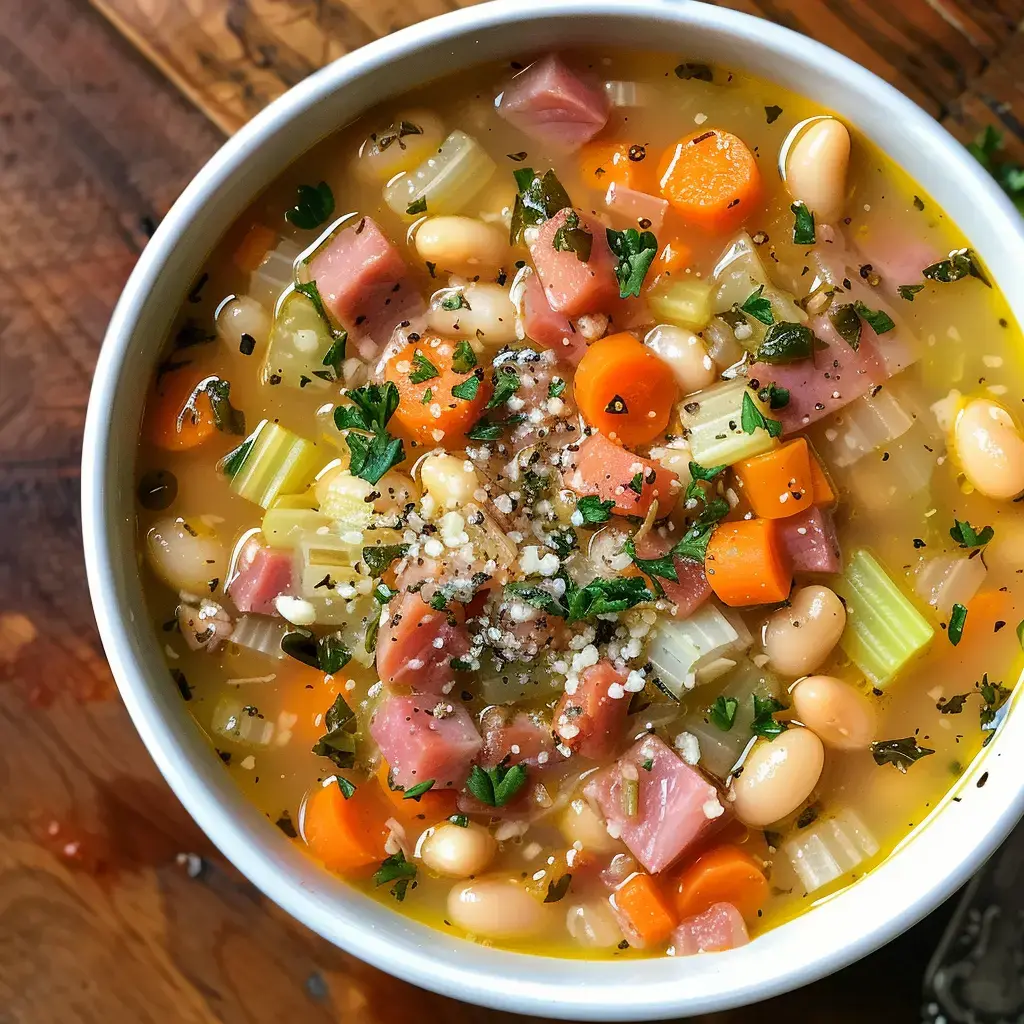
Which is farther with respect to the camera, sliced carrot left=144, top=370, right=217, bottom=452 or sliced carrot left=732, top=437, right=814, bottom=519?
sliced carrot left=144, top=370, right=217, bottom=452

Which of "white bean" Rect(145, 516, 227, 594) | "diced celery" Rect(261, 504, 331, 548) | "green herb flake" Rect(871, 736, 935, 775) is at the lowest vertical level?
"white bean" Rect(145, 516, 227, 594)

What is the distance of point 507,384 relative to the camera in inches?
69.0

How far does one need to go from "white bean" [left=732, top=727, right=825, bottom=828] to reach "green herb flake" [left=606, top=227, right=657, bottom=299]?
759 millimetres

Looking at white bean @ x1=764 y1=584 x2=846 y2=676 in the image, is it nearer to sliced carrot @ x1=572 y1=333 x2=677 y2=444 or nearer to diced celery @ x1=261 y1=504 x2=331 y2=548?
sliced carrot @ x1=572 y1=333 x2=677 y2=444

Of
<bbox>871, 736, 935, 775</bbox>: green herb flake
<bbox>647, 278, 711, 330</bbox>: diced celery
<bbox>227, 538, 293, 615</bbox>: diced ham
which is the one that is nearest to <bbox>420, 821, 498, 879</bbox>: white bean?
<bbox>227, 538, 293, 615</bbox>: diced ham

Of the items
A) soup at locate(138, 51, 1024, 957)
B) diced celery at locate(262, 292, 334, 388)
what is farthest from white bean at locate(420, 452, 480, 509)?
diced celery at locate(262, 292, 334, 388)

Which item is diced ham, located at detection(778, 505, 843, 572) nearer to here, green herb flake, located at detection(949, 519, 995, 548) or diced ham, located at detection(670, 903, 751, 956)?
green herb flake, located at detection(949, 519, 995, 548)

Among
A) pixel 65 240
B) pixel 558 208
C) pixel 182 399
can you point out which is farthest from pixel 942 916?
pixel 65 240

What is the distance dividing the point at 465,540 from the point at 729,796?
A: 2.01 ft

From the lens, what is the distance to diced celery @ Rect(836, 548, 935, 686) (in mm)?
1777

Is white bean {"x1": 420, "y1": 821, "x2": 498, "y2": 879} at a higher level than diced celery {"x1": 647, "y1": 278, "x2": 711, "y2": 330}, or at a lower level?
lower

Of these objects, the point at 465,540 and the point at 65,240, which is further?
the point at 65,240

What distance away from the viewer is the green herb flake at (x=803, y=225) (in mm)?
1764

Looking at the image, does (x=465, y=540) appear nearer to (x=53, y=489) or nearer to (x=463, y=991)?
(x=463, y=991)
